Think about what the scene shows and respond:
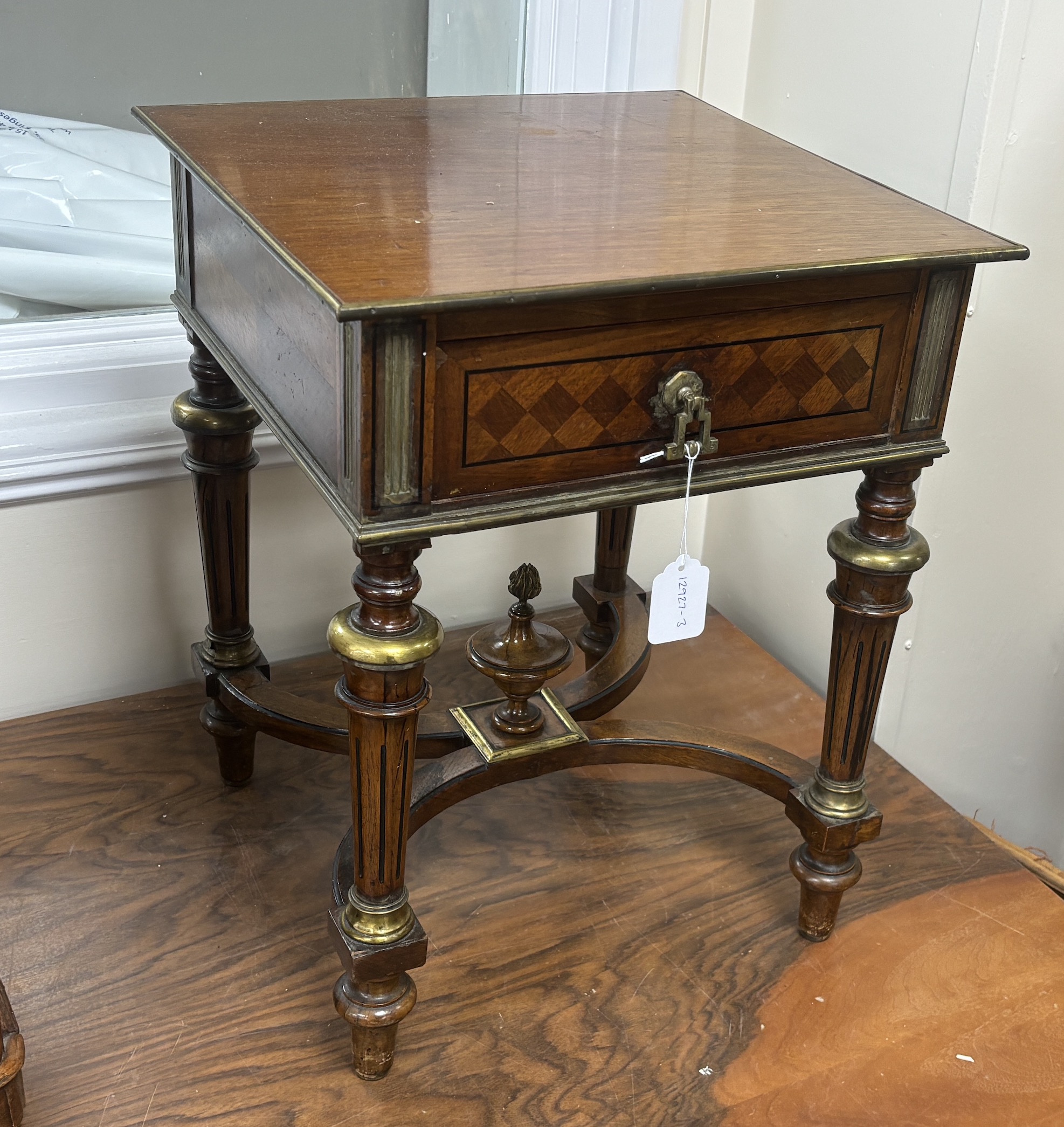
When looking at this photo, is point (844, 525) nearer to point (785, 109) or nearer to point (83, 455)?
point (785, 109)

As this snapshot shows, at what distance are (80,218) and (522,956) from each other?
0.90 meters

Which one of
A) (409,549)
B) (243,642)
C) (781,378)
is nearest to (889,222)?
(781,378)

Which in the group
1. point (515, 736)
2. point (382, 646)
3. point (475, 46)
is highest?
point (475, 46)

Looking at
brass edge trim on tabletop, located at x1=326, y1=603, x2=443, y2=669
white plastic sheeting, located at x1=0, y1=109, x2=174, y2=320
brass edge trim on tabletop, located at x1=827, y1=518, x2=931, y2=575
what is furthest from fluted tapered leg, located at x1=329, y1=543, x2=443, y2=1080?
white plastic sheeting, located at x1=0, y1=109, x2=174, y2=320

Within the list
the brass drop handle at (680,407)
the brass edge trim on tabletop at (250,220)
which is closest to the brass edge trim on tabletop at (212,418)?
the brass edge trim on tabletop at (250,220)

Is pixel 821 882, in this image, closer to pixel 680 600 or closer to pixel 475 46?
pixel 680 600

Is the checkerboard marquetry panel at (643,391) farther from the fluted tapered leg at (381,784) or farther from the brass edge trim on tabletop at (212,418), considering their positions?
the brass edge trim on tabletop at (212,418)

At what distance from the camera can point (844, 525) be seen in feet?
3.13

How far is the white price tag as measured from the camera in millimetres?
886

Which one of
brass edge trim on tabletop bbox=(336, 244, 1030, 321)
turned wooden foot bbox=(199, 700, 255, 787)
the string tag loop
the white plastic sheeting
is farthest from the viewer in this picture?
the white plastic sheeting

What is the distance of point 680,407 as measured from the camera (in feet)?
→ 2.59

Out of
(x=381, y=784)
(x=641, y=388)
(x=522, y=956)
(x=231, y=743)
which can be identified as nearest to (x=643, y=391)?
(x=641, y=388)

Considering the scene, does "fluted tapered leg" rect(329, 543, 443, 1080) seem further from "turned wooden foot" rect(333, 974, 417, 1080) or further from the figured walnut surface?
the figured walnut surface

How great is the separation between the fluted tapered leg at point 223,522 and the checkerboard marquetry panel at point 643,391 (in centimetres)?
40
